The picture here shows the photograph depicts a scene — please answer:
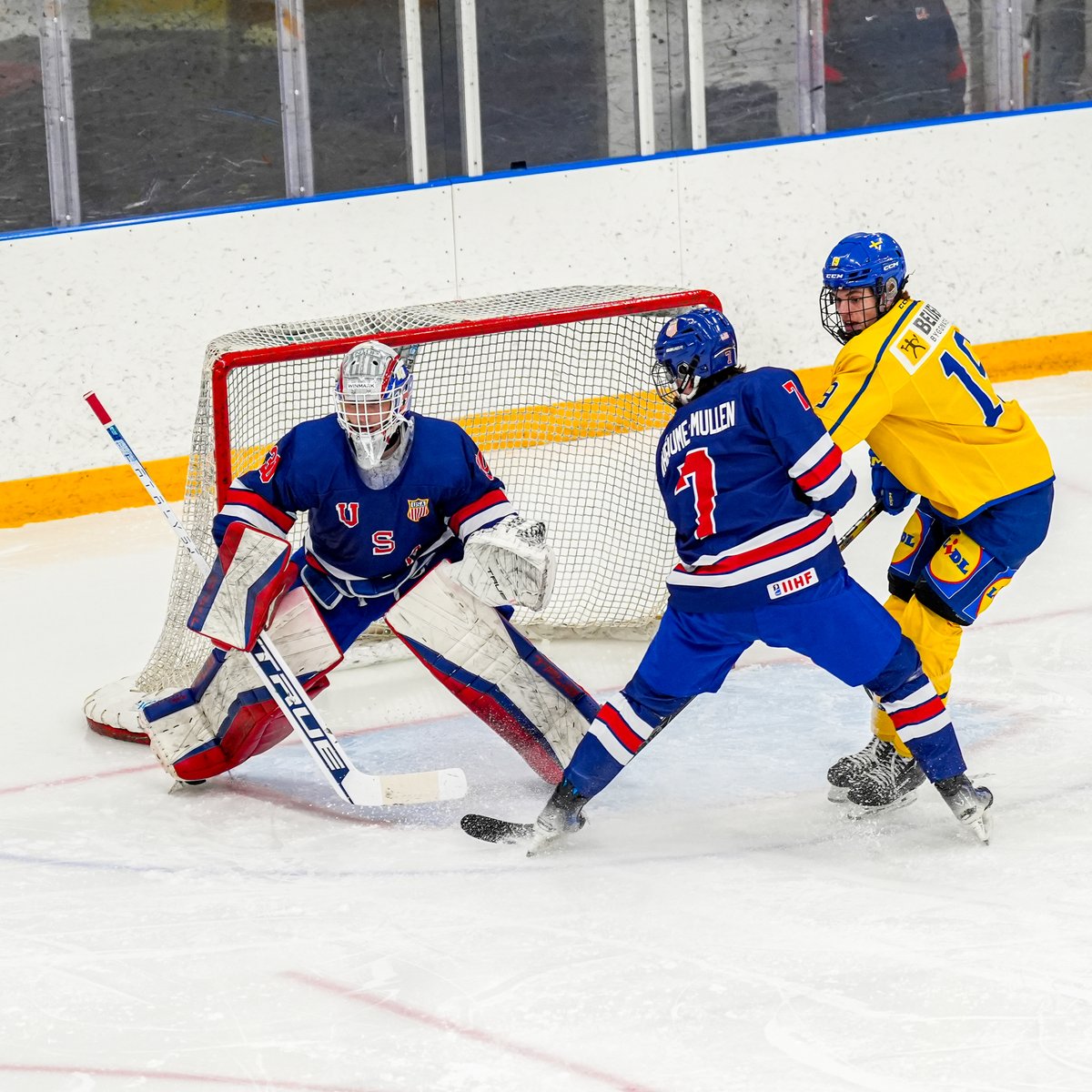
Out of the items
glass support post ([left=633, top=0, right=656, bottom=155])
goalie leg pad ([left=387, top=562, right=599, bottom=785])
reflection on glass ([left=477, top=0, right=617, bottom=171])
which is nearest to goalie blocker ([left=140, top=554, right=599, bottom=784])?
goalie leg pad ([left=387, top=562, right=599, bottom=785])

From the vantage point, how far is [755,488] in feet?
9.01

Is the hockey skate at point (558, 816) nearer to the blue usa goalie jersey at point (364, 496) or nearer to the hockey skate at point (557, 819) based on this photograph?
the hockey skate at point (557, 819)

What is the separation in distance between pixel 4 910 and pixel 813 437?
5.15 feet

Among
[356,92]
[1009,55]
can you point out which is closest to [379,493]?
[356,92]

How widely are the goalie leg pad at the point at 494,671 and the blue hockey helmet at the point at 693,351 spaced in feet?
2.24

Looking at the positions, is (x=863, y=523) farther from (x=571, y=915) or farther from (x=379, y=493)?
(x=571, y=915)

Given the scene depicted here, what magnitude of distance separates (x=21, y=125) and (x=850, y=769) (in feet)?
12.9

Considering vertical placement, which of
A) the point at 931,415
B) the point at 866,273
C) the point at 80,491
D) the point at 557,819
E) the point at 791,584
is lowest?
the point at 557,819

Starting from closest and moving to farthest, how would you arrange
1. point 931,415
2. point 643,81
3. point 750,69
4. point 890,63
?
point 931,415 → point 643,81 → point 750,69 → point 890,63

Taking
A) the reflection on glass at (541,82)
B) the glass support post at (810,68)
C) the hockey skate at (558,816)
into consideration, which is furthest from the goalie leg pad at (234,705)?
the glass support post at (810,68)

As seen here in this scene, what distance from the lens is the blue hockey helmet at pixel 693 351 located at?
9.09 feet

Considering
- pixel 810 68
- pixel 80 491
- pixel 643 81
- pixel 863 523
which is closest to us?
pixel 863 523

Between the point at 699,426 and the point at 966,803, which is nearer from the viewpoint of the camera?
the point at 699,426

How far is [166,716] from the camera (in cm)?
336
